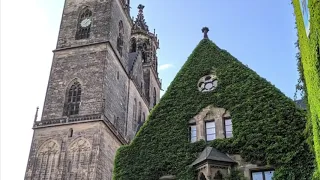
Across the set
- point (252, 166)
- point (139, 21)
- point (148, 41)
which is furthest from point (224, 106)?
point (139, 21)

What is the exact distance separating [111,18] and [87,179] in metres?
13.7

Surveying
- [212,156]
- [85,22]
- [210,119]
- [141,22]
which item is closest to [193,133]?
[210,119]

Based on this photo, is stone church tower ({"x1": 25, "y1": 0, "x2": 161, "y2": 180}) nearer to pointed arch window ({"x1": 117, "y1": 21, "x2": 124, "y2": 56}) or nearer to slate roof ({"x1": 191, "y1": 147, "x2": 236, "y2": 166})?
pointed arch window ({"x1": 117, "y1": 21, "x2": 124, "y2": 56})

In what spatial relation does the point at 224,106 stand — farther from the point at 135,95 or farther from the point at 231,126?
the point at 135,95

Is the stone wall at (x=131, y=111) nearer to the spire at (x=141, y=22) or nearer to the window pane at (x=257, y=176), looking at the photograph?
the spire at (x=141, y=22)

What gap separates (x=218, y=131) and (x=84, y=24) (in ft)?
68.7

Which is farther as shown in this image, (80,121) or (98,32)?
(98,32)

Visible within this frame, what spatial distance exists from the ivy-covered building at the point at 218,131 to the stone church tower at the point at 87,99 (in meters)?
10.5

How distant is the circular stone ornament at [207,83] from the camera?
15.3 meters

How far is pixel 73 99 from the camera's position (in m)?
28.2

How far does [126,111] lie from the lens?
3281cm

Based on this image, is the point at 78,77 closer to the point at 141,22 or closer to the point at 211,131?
→ the point at 211,131

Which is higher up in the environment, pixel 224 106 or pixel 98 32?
pixel 98 32

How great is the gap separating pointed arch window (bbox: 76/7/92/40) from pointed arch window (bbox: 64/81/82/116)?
458cm
